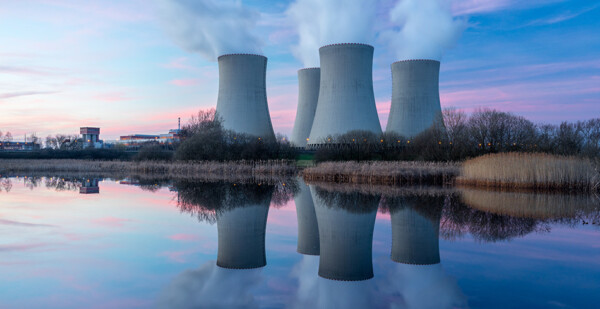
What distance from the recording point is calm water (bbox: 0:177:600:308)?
3.20 m

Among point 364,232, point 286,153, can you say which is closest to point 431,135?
point 286,153

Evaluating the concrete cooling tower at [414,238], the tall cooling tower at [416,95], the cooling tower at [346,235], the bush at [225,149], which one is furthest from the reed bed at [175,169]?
the concrete cooling tower at [414,238]

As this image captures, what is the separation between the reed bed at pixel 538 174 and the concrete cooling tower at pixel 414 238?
13.1 feet

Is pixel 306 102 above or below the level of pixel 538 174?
above

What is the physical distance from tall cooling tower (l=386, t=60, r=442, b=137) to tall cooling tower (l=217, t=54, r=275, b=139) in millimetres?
6106

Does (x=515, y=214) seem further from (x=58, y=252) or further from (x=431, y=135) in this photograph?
(x=431, y=135)

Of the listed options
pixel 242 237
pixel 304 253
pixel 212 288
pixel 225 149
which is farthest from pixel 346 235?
pixel 225 149

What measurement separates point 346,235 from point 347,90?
13058 millimetres

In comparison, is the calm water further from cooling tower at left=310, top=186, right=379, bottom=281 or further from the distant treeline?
the distant treeline

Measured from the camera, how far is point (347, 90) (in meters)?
18.1

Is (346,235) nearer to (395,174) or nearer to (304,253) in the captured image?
(304,253)

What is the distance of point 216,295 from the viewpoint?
3.28 metres

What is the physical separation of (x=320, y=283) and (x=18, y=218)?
5.17 metres

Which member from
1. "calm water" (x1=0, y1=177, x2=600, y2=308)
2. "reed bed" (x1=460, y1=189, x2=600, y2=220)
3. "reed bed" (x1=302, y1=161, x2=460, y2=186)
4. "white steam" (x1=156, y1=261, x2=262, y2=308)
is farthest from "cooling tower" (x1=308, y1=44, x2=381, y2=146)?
"white steam" (x1=156, y1=261, x2=262, y2=308)
